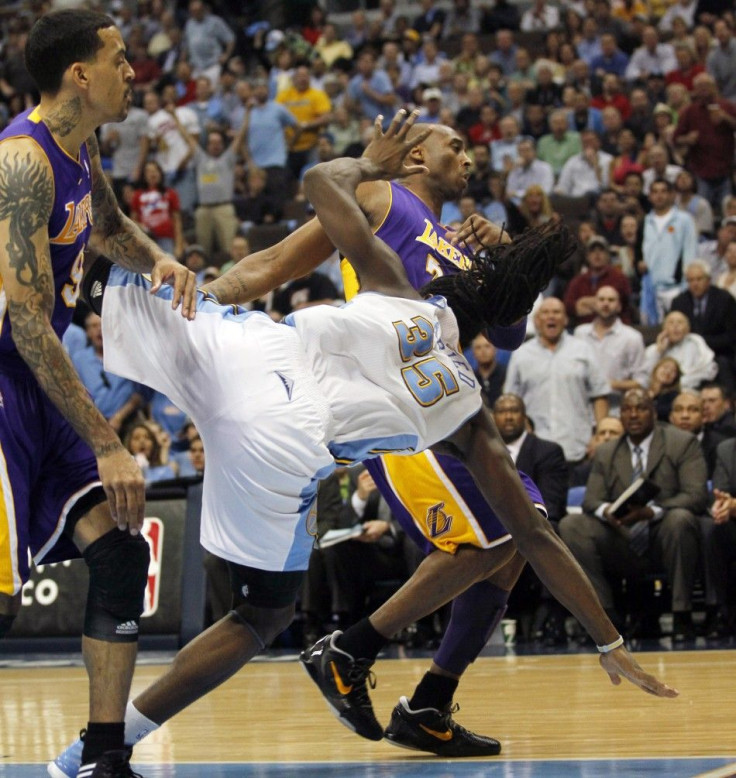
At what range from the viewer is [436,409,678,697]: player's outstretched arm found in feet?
14.0

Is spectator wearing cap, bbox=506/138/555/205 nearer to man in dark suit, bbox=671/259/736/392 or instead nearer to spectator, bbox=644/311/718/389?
man in dark suit, bbox=671/259/736/392

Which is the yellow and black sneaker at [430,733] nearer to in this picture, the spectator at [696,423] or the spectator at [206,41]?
the spectator at [696,423]

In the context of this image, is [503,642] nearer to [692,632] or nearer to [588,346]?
[692,632]

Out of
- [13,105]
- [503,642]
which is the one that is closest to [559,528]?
[503,642]

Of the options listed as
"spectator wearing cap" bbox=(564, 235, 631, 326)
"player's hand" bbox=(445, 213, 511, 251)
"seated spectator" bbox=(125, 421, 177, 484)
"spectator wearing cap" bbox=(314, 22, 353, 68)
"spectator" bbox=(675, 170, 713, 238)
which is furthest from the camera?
"spectator wearing cap" bbox=(314, 22, 353, 68)

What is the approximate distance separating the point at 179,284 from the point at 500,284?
108 centimetres

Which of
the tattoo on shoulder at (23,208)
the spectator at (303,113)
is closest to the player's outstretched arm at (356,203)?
the tattoo on shoulder at (23,208)

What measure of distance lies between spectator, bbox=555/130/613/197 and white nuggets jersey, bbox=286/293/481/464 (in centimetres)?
1047

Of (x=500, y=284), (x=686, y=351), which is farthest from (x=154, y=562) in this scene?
(x=500, y=284)

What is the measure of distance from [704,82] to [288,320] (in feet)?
35.0

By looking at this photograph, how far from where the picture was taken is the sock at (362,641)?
464cm

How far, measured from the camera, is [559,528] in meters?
9.12

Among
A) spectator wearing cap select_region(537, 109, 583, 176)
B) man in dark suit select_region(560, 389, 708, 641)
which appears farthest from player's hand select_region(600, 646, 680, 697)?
spectator wearing cap select_region(537, 109, 583, 176)

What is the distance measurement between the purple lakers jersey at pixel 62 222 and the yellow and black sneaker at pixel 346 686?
1.50 m
